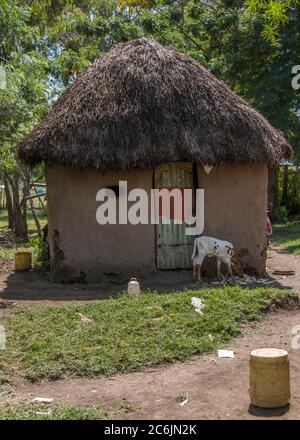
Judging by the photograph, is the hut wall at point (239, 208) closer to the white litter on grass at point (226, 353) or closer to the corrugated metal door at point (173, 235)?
the corrugated metal door at point (173, 235)

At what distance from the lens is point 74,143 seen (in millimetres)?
10922

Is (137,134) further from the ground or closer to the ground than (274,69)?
closer to the ground

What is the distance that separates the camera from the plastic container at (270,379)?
5.26 metres

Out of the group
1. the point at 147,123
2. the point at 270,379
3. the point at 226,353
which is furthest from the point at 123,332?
the point at 147,123

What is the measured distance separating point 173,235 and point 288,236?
8.15 m

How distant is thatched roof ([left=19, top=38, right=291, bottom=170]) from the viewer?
10.9 meters

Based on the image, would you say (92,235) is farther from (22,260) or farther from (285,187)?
(285,187)

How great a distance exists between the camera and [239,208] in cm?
1158

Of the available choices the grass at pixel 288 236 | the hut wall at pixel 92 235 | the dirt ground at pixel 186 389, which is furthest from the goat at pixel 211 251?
the grass at pixel 288 236

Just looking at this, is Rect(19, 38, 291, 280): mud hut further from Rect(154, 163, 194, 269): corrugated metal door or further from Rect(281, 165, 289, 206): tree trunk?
Rect(281, 165, 289, 206): tree trunk

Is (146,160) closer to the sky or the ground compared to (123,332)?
closer to the sky

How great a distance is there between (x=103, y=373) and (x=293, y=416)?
1.95 m
